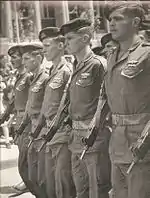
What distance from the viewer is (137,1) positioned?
4.07m

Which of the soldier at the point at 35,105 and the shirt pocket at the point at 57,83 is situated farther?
the soldier at the point at 35,105

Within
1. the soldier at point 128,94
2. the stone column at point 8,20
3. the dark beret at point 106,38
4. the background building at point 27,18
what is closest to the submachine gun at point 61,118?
the dark beret at point 106,38

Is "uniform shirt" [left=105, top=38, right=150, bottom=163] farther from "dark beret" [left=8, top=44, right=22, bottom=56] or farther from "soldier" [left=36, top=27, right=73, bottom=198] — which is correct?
"dark beret" [left=8, top=44, right=22, bottom=56]

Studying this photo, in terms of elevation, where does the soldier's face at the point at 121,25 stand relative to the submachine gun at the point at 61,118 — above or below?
above

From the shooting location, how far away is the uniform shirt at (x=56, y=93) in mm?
5473

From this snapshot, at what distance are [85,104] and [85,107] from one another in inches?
1.0

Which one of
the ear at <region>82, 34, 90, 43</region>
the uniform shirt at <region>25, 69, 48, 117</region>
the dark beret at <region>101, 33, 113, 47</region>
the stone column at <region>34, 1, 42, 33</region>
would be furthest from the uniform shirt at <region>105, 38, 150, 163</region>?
the stone column at <region>34, 1, 42, 33</region>

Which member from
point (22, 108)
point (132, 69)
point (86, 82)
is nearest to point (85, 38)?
point (86, 82)

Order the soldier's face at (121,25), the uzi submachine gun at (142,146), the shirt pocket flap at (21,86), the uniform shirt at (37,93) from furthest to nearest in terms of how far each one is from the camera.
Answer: the shirt pocket flap at (21,86)
the uniform shirt at (37,93)
the soldier's face at (121,25)
the uzi submachine gun at (142,146)

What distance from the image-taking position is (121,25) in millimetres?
3934

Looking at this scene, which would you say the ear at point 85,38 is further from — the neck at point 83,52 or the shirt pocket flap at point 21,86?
the shirt pocket flap at point 21,86

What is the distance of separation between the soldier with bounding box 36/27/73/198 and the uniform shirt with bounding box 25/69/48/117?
34cm

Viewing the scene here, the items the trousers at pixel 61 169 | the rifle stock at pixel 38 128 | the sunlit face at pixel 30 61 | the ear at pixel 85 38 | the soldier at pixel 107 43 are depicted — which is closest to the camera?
the ear at pixel 85 38

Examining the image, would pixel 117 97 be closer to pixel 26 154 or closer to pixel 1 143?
pixel 26 154
